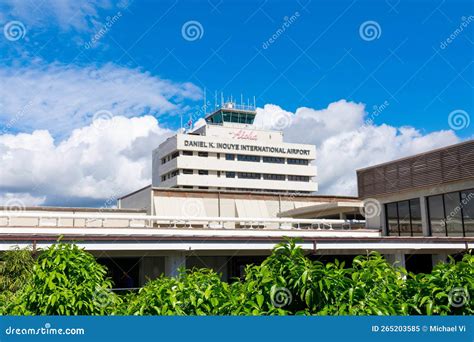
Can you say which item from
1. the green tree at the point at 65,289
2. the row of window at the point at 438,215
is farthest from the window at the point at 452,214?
the green tree at the point at 65,289

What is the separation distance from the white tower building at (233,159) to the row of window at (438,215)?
212 ft

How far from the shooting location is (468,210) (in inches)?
984

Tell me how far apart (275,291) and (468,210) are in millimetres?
23504

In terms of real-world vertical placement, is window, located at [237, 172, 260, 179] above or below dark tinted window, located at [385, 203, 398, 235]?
above

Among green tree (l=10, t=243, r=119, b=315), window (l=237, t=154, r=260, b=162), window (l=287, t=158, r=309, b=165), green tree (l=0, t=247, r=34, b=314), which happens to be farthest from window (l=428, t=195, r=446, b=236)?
window (l=287, t=158, r=309, b=165)

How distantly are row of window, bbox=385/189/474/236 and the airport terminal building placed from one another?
0.05 metres

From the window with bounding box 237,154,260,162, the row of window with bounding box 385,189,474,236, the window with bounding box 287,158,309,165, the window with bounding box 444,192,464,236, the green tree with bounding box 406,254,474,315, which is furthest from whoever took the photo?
the window with bounding box 287,158,309,165

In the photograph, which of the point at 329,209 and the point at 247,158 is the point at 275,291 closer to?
the point at 329,209

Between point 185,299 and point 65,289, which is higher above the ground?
point 65,289

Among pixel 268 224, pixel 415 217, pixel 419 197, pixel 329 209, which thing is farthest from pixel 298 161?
pixel 419 197

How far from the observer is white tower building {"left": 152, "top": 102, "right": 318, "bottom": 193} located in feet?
304

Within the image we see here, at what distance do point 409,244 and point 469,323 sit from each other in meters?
20.0

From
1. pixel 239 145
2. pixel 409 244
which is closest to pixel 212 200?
pixel 409 244

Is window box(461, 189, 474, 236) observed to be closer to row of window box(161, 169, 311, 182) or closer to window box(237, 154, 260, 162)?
row of window box(161, 169, 311, 182)
